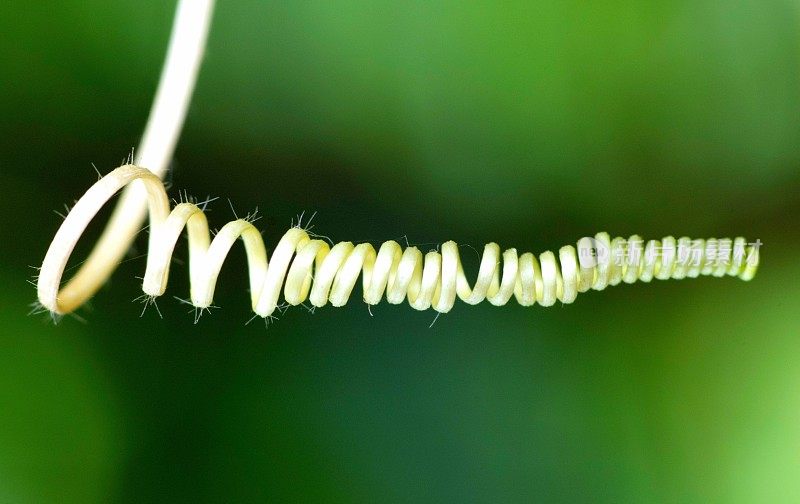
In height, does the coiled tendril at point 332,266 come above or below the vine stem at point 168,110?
below

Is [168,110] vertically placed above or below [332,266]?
above

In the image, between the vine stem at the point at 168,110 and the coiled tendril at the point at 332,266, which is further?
the vine stem at the point at 168,110

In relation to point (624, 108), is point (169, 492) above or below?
below

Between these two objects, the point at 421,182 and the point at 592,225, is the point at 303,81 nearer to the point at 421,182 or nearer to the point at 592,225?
the point at 421,182

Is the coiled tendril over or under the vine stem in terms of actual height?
under

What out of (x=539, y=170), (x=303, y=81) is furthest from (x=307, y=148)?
(x=539, y=170)
